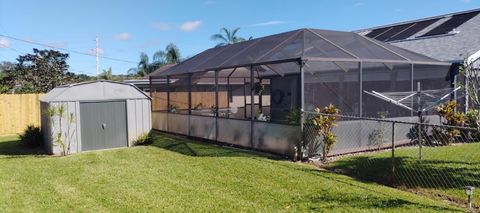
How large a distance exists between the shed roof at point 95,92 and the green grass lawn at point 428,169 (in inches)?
319

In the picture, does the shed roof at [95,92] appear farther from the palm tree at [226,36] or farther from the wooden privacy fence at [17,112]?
the palm tree at [226,36]

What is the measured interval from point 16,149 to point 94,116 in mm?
3366

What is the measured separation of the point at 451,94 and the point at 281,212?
9826 millimetres

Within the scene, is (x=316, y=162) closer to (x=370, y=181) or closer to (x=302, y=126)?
(x=302, y=126)

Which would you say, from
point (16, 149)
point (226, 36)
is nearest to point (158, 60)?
point (226, 36)

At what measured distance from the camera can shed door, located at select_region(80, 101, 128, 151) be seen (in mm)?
13367

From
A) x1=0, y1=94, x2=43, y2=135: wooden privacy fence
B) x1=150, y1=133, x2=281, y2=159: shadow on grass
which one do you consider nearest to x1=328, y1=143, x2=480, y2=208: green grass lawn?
x1=150, y1=133, x2=281, y2=159: shadow on grass

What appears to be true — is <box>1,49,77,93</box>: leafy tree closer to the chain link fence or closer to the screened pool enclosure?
the screened pool enclosure

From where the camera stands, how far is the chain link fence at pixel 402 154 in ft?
24.1

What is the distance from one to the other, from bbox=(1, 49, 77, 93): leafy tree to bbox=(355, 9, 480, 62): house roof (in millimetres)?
23116

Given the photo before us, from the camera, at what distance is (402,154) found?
32.7ft

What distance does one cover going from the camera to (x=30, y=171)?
9781mm

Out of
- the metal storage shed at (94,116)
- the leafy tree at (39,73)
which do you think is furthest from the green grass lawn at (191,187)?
the leafy tree at (39,73)

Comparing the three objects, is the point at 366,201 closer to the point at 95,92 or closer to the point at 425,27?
the point at 95,92
